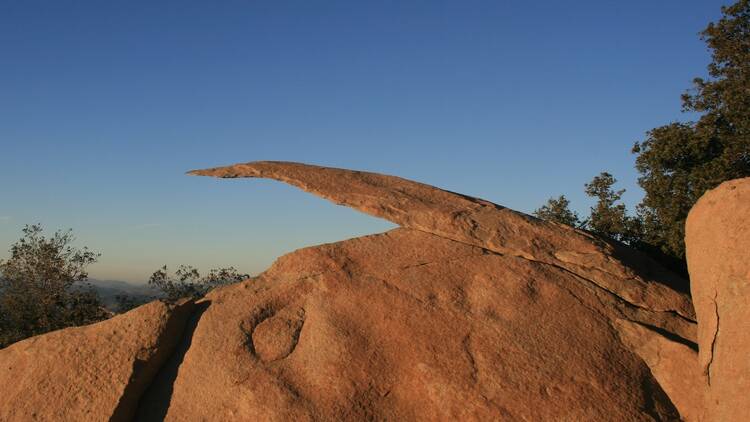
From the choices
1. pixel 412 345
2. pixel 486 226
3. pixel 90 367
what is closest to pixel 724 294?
pixel 486 226

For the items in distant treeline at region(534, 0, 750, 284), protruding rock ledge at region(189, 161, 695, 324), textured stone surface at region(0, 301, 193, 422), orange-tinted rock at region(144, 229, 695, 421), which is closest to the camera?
orange-tinted rock at region(144, 229, 695, 421)

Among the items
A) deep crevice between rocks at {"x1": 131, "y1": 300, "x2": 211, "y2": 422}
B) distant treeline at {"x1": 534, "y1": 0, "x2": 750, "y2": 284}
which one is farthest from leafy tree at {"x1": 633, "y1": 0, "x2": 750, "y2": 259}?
deep crevice between rocks at {"x1": 131, "y1": 300, "x2": 211, "y2": 422}

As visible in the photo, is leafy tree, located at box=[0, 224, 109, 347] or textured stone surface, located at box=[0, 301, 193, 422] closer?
textured stone surface, located at box=[0, 301, 193, 422]

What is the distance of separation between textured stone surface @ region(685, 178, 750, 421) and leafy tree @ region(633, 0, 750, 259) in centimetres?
930

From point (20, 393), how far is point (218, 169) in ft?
15.3

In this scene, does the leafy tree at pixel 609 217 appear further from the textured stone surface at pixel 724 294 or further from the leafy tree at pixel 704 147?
the textured stone surface at pixel 724 294

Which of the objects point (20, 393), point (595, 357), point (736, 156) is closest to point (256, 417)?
point (20, 393)

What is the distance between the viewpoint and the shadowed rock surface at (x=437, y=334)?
27.7 ft

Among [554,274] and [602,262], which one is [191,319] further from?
[602,262]

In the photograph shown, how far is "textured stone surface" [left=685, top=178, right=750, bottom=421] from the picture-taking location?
25.2ft

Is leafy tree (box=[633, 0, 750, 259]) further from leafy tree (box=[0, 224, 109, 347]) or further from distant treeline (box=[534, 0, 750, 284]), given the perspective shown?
leafy tree (box=[0, 224, 109, 347])

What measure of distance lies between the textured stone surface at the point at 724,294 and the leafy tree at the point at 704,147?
9.30 m

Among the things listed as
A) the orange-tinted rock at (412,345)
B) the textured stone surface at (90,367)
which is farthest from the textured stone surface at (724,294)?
the textured stone surface at (90,367)

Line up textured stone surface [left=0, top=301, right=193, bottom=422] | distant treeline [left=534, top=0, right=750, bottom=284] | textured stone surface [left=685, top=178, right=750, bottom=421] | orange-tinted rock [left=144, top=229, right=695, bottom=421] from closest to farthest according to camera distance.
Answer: textured stone surface [left=685, top=178, right=750, bottom=421] < orange-tinted rock [left=144, top=229, right=695, bottom=421] < textured stone surface [left=0, top=301, right=193, bottom=422] < distant treeline [left=534, top=0, right=750, bottom=284]
